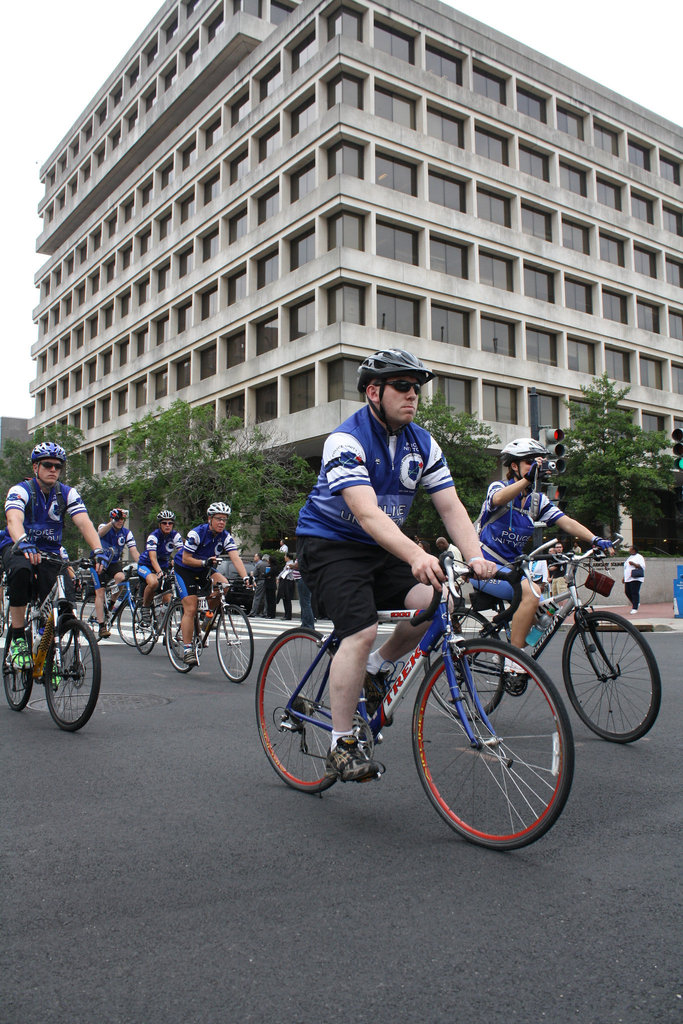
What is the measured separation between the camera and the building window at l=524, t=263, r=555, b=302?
42.8 meters

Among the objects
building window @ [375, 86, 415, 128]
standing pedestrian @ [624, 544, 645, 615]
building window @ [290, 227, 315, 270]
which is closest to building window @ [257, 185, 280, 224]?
building window @ [290, 227, 315, 270]

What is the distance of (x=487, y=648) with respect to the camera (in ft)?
10.7

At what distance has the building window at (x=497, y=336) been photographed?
40.9 meters

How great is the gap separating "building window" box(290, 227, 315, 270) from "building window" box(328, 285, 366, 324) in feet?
9.10

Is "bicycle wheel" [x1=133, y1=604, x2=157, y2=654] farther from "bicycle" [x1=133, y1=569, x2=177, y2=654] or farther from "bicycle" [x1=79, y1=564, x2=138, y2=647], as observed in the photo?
"bicycle" [x1=79, y1=564, x2=138, y2=647]

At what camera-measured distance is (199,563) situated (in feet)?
30.9

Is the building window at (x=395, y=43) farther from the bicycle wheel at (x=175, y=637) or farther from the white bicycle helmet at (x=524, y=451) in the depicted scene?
the white bicycle helmet at (x=524, y=451)

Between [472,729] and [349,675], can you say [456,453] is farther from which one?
[472,729]

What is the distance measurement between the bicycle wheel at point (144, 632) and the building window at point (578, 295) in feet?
125

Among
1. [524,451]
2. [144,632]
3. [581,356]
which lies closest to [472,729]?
[524,451]

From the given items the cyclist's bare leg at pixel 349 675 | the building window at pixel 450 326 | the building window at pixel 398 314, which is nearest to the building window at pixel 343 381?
the building window at pixel 398 314

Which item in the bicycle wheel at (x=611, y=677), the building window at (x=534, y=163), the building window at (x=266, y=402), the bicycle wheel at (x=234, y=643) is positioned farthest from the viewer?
the building window at (x=534, y=163)

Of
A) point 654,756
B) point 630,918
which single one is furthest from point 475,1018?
point 654,756

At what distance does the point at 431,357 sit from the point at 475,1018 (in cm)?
3757
